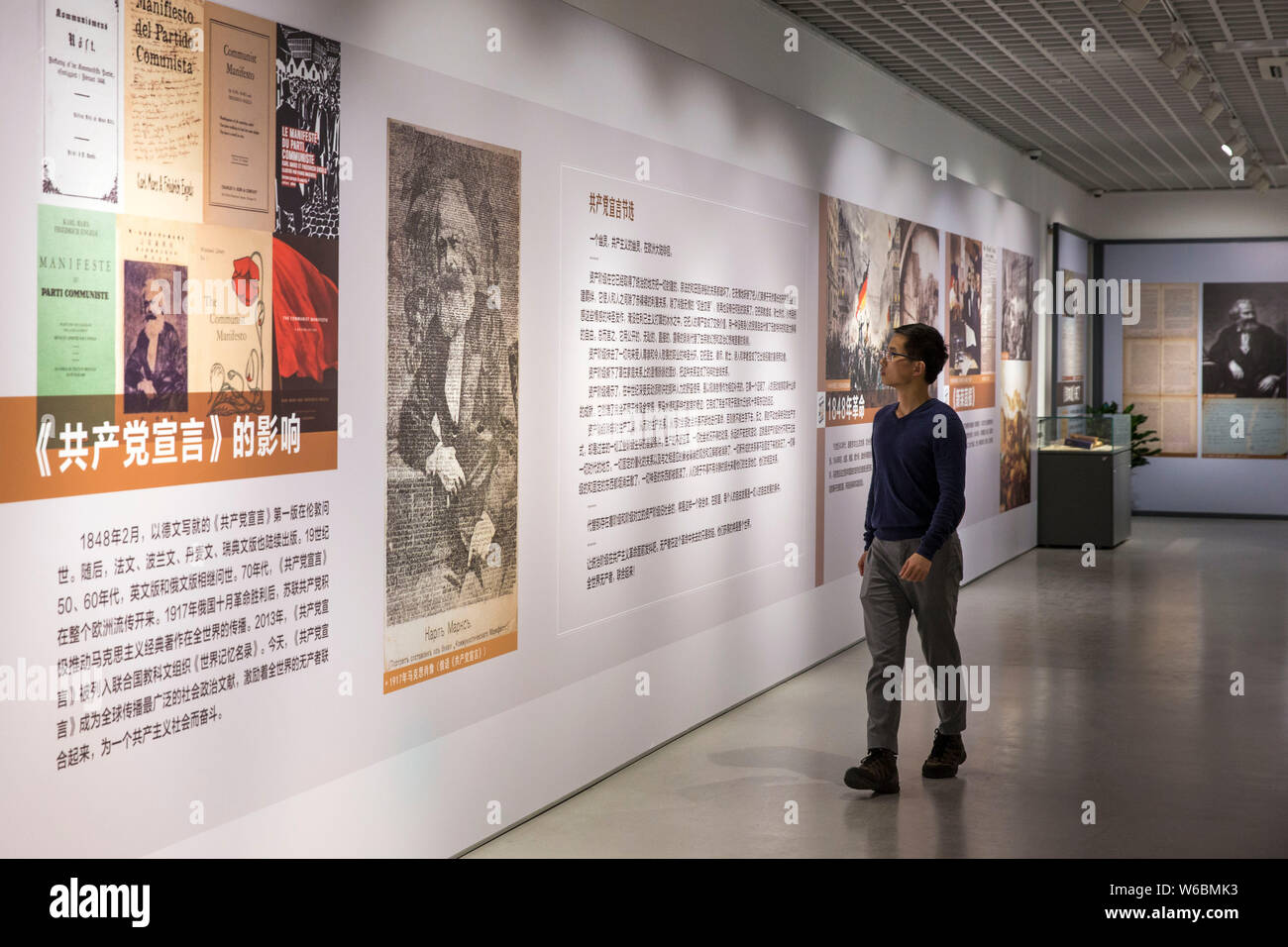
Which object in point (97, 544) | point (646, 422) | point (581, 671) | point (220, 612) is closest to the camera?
point (97, 544)

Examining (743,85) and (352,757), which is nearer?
(352,757)

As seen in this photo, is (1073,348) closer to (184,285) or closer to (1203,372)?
(1203,372)

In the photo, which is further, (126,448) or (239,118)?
(239,118)

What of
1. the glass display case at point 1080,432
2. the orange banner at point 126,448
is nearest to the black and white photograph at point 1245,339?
the glass display case at point 1080,432

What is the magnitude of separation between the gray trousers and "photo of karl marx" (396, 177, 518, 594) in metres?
1.52

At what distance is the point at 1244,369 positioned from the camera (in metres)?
16.7

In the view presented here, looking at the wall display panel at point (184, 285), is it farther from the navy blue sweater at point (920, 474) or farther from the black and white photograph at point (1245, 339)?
the black and white photograph at point (1245, 339)

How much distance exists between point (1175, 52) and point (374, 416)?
6.50 m

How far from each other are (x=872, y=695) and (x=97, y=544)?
10.5ft

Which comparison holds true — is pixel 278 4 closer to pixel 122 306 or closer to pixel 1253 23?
pixel 122 306

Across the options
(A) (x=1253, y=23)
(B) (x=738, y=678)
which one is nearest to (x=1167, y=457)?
(A) (x=1253, y=23)

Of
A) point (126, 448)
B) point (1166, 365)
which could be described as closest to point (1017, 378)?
point (1166, 365)

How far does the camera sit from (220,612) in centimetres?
349

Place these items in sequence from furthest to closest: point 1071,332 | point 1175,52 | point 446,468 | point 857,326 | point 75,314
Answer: point 1071,332 → point 1175,52 → point 857,326 → point 446,468 → point 75,314
